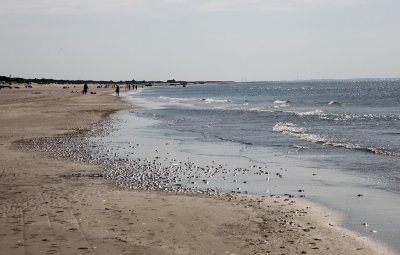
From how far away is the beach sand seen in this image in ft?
26.6

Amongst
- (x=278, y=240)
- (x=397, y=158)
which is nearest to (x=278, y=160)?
(x=397, y=158)

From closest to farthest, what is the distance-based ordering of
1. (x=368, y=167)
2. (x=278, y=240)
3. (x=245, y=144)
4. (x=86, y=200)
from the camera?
(x=278, y=240) → (x=86, y=200) → (x=368, y=167) → (x=245, y=144)

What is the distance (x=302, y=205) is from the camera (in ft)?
37.9

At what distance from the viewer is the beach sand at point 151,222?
8109 mm

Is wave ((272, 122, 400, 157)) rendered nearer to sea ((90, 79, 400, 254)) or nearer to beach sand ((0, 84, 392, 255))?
sea ((90, 79, 400, 254))

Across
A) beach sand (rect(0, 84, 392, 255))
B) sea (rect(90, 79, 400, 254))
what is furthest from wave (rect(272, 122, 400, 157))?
beach sand (rect(0, 84, 392, 255))

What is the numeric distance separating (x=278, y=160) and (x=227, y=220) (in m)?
9.44

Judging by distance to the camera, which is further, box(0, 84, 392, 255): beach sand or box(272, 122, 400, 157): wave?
box(272, 122, 400, 157): wave

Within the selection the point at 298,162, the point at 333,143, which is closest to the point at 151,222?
the point at 298,162

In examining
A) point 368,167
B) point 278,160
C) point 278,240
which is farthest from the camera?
point 278,160

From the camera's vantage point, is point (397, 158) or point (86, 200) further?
point (397, 158)

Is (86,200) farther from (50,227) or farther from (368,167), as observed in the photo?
(368,167)

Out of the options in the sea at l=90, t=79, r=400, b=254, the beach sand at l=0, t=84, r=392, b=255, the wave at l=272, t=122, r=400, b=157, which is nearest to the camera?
the beach sand at l=0, t=84, r=392, b=255

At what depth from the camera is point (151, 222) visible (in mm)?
9570
